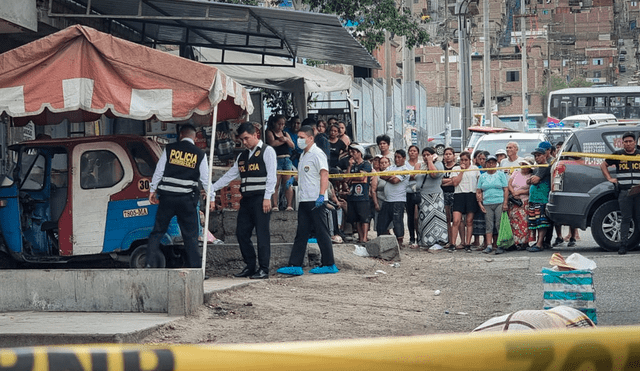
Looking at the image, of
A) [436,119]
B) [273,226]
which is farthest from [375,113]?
[436,119]

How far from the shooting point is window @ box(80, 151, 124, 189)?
426 inches

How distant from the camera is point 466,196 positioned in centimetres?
1555

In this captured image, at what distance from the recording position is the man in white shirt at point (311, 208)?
11.7 meters

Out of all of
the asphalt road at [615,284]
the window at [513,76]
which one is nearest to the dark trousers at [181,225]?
the asphalt road at [615,284]

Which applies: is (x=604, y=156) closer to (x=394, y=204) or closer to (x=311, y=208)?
(x=394, y=204)

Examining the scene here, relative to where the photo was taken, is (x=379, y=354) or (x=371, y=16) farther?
(x=371, y=16)

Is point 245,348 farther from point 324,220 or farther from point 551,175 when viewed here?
point 551,175

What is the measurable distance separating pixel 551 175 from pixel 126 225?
289 inches

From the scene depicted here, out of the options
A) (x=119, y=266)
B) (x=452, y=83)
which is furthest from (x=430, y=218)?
(x=452, y=83)

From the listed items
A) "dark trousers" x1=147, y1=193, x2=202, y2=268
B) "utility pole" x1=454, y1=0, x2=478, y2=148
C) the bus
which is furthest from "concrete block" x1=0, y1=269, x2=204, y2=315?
the bus

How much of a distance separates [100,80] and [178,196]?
160cm

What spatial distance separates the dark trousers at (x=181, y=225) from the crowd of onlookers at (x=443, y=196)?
14.8 ft

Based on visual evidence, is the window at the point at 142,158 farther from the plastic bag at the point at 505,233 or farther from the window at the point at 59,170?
the plastic bag at the point at 505,233

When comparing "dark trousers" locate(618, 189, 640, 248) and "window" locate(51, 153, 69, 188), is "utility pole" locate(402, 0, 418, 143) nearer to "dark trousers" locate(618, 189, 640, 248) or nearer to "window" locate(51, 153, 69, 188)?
"dark trousers" locate(618, 189, 640, 248)
